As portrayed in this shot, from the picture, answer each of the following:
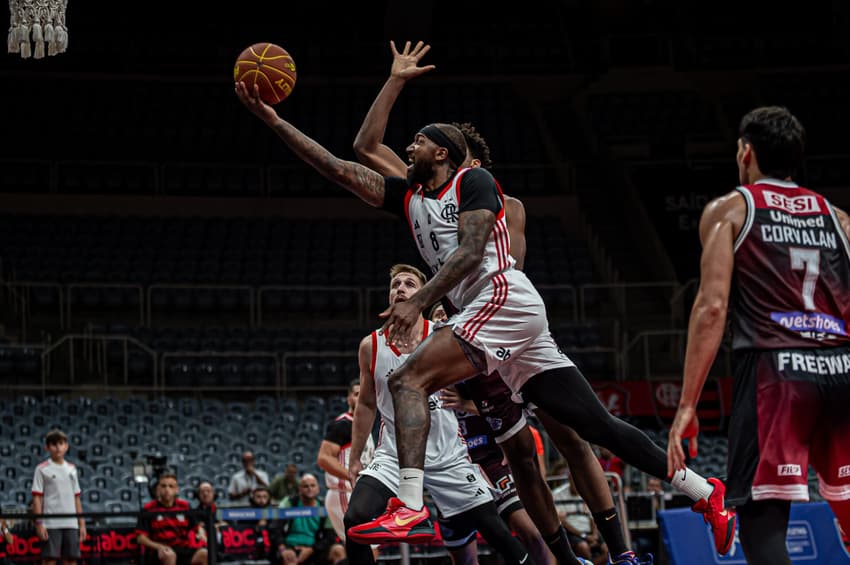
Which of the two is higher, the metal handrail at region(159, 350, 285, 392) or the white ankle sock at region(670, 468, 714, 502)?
the metal handrail at region(159, 350, 285, 392)

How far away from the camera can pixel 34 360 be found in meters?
20.2

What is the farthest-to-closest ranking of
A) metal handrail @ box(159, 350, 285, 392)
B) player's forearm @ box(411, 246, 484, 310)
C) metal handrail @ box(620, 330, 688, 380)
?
metal handrail @ box(620, 330, 688, 380)
metal handrail @ box(159, 350, 285, 392)
player's forearm @ box(411, 246, 484, 310)

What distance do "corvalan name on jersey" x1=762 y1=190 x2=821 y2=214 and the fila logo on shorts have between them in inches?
39.0

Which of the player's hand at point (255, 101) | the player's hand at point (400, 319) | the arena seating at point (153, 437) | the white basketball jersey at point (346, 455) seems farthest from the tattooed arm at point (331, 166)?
the arena seating at point (153, 437)

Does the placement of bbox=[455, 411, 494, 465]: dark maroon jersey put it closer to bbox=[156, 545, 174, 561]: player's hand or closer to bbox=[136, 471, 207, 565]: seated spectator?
bbox=[136, 471, 207, 565]: seated spectator

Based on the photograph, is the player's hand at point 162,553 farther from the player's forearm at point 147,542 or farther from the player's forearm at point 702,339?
the player's forearm at point 702,339

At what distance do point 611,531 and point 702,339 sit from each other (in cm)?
216

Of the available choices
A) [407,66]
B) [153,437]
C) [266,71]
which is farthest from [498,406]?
[153,437]

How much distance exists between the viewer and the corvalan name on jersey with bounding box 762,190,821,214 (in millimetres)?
4426

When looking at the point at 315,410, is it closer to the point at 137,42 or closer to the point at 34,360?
the point at 34,360

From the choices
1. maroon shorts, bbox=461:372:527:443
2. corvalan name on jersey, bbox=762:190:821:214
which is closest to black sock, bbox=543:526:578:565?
maroon shorts, bbox=461:372:527:443

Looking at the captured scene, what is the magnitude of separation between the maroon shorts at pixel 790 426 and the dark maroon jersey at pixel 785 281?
0.07 meters

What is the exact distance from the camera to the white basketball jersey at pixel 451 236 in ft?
18.9

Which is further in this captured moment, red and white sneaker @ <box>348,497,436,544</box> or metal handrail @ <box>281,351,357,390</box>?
metal handrail @ <box>281,351,357,390</box>
